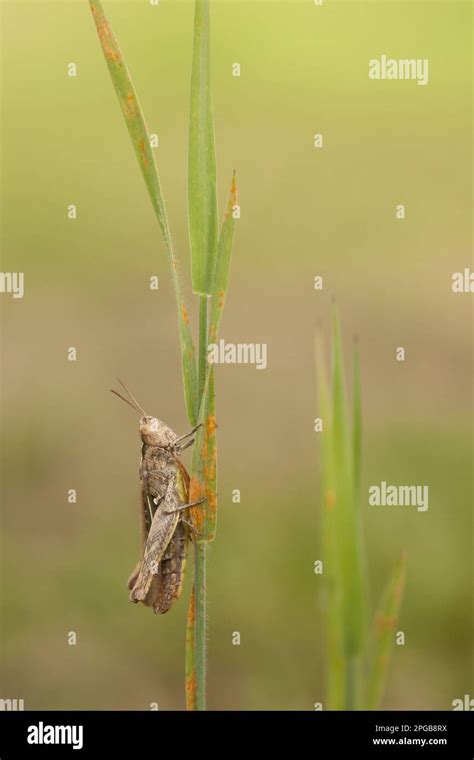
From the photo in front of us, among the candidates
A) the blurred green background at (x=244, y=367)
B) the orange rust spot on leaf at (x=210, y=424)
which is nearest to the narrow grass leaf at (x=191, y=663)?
the orange rust spot on leaf at (x=210, y=424)

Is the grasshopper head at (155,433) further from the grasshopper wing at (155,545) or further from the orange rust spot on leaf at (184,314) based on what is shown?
the orange rust spot on leaf at (184,314)

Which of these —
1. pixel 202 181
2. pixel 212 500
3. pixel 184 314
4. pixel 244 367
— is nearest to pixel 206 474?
pixel 212 500

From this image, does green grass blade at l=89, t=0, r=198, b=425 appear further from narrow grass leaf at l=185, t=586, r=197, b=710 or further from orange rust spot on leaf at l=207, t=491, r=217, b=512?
narrow grass leaf at l=185, t=586, r=197, b=710

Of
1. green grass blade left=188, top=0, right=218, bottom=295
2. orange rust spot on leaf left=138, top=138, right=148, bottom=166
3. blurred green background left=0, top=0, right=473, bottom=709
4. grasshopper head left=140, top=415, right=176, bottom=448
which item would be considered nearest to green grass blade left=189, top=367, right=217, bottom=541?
green grass blade left=188, top=0, right=218, bottom=295

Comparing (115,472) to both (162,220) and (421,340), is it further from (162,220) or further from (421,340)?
(162,220)
